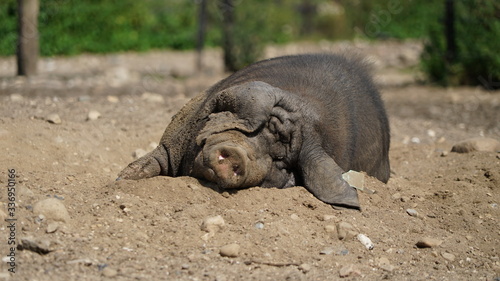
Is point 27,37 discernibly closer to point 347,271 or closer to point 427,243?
point 427,243

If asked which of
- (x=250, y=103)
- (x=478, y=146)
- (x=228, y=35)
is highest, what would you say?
(x=250, y=103)

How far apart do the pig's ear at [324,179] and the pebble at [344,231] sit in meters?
0.24

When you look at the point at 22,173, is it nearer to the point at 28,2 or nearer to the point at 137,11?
the point at 28,2

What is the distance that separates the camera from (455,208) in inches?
195

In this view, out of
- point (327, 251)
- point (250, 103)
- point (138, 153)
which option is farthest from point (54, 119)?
point (327, 251)

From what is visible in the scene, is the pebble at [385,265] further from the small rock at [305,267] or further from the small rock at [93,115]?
the small rock at [93,115]

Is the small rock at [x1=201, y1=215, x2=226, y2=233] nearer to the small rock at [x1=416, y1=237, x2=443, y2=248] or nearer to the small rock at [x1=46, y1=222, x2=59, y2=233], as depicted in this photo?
the small rock at [x1=46, y1=222, x2=59, y2=233]

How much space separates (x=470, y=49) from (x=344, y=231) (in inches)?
337

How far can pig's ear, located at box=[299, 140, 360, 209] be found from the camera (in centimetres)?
454

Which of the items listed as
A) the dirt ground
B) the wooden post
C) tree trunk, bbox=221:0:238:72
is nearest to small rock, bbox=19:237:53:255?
the dirt ground

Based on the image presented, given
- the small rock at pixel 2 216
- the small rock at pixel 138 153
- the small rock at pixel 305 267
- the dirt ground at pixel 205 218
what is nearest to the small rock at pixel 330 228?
the dirt ground at pixel 205 218

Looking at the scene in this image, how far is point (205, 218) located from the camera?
4.21 m

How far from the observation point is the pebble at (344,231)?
425cm

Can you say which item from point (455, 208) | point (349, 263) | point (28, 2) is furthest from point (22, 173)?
point (28, 2)
